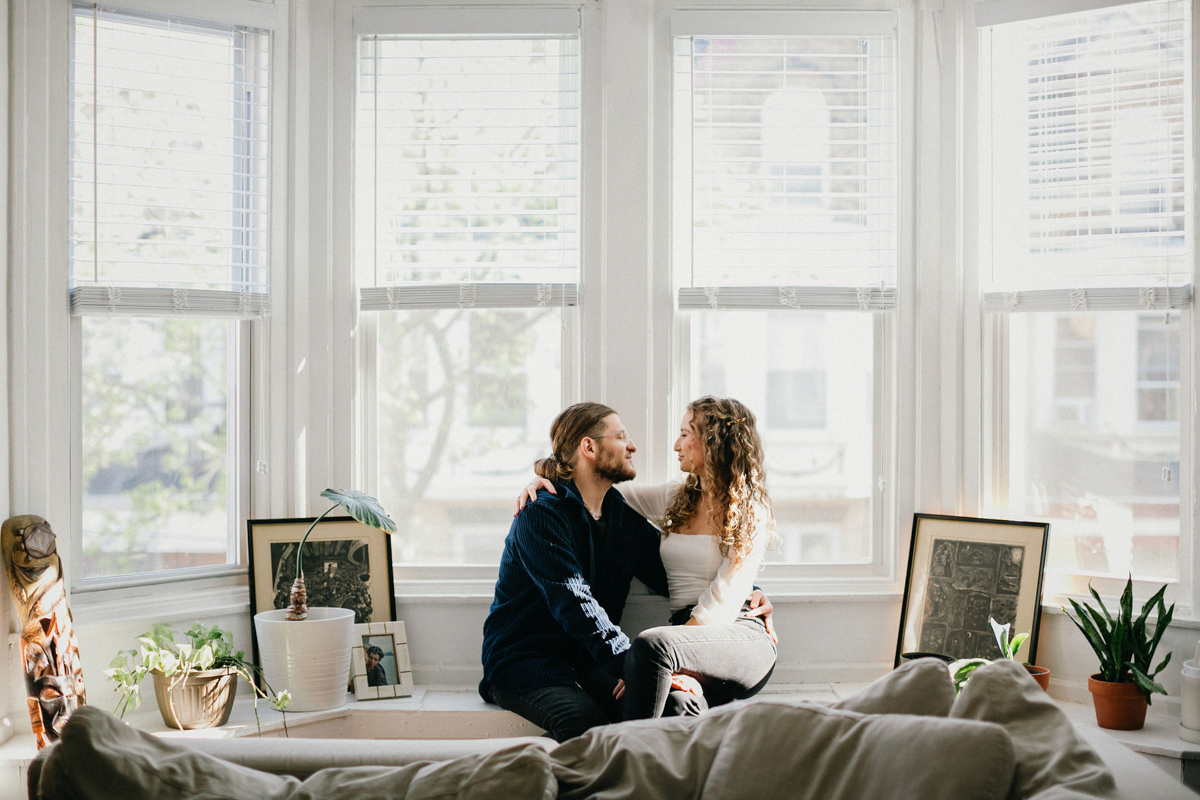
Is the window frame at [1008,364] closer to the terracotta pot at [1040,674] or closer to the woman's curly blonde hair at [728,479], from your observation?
the terracotta pot at [1040,674]

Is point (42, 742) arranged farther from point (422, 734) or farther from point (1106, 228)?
point (1106, 228)

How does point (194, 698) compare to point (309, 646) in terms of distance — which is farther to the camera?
point (309, 646)

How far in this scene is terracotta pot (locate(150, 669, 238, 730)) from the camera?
100 inches

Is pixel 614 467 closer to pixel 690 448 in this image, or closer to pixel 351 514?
pixel 690 448

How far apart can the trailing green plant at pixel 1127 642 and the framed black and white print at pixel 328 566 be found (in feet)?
7.23

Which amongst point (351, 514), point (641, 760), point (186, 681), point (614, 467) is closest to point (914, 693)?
point (641, 760)

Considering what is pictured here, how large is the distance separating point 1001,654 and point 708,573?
97 centimetres

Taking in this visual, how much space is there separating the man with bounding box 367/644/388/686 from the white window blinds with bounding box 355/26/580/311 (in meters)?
1.17

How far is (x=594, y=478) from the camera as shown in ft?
9.10

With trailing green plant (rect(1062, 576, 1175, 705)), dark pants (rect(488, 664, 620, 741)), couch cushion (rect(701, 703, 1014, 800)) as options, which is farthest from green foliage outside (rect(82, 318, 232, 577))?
trailing green plant (rect(1062, 576, 1175, 705))

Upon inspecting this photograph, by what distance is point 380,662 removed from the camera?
291 cm

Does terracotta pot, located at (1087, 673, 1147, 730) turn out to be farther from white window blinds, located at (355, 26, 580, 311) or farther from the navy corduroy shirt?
white window blinds, located at (355, 26, 580, 311)

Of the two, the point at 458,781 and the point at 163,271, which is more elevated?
the point at 163,271

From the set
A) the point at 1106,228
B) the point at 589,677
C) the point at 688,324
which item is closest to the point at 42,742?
the point at 589,677
